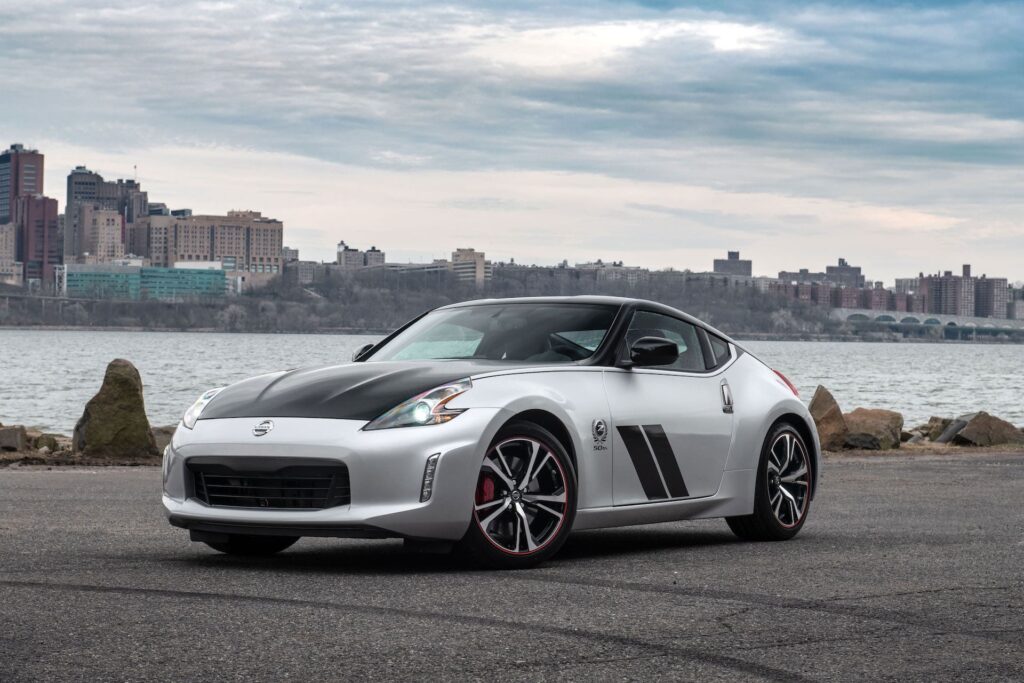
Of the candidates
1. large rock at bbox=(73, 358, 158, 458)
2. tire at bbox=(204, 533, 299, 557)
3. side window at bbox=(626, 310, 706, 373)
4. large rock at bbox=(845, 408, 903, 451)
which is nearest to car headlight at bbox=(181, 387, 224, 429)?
tire at bbox=(204, 533, 299, 557)

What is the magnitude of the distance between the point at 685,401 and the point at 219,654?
4.31 m

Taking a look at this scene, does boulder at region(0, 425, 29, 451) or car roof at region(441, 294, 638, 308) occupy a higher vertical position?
car roof at region(441, 294, 638, 308)

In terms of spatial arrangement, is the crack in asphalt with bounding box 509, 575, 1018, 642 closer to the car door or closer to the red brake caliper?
the red brake caliper

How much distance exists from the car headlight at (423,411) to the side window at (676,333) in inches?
71.6

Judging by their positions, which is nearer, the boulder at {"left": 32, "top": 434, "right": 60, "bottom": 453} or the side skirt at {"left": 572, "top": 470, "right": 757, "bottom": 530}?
the side skirt at {"left": 572, "top": 470, "right": 757, "bottom": 530}

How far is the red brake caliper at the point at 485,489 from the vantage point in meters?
7.71

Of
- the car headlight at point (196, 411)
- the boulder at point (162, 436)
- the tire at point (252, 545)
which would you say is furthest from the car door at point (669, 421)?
the boulder at point (162, 436)

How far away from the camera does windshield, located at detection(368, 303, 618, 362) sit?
28.6 feet

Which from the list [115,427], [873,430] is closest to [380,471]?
[115,427]

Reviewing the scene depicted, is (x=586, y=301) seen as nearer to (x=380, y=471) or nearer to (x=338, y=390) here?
(x=338, y=390)

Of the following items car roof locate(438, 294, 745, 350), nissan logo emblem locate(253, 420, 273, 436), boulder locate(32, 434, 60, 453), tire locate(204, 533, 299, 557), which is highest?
car roof locate(438, 294, 745, 350)

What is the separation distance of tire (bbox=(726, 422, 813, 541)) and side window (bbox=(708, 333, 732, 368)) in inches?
21.1

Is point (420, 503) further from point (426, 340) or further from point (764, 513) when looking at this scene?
point (764, 513)

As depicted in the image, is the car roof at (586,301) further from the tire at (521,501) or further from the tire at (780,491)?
the tire at (521,501)
